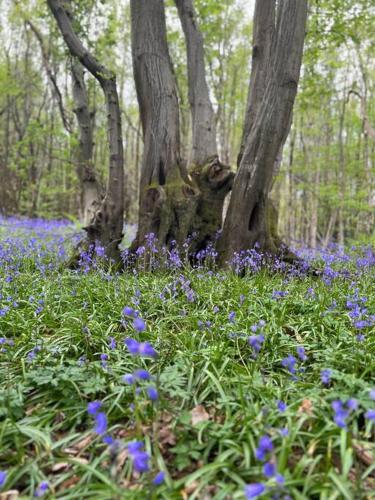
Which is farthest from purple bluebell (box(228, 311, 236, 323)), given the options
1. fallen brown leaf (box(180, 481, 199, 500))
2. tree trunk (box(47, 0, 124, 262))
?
tree trunk (box(47, 0, 124, 262))

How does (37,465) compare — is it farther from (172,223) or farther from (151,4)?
(151,4)

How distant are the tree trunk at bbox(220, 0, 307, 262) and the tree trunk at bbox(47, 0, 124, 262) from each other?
5.44ft

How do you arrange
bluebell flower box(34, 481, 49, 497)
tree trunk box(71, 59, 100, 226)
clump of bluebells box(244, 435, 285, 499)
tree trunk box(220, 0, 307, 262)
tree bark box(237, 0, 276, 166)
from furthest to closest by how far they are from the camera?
1. tree trunk box(71, 59, 100, 226)
2. tree bark box(237, 0, 276, 166)
3. tree trunk box(220, 0, 307, 262)
4. bluebell flower box(34, 481, 49, 497)
5. clump of bluebells box(244, 435, 285, 499)

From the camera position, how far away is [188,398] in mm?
2125

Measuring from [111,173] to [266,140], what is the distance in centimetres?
237

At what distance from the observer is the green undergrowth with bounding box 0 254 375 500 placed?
5.53 feet

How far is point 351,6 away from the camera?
8477 millimetres

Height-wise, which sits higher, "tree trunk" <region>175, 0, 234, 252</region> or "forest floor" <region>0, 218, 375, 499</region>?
"tree trunk" <region>175, 0, 234, 252</region>

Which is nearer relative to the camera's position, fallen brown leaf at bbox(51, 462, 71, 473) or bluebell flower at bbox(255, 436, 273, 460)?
bluebell flower at bbox(255, 436, 273, 460)

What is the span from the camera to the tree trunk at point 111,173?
585 cm

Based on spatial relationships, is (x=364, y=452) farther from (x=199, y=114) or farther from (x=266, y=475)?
(x=199, y=114)

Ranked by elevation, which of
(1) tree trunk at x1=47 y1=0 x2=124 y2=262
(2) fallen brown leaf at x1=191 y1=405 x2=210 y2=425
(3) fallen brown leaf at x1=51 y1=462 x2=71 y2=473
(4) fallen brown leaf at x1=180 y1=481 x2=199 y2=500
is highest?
(1) tree trunk at x1=47 y1=0 x2=124 y2=262

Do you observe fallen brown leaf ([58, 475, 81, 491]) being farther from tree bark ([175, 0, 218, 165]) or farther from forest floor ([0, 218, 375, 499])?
tree bark ([175, 0, 218, 165])

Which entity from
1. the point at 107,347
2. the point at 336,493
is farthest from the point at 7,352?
the point at 336,493
